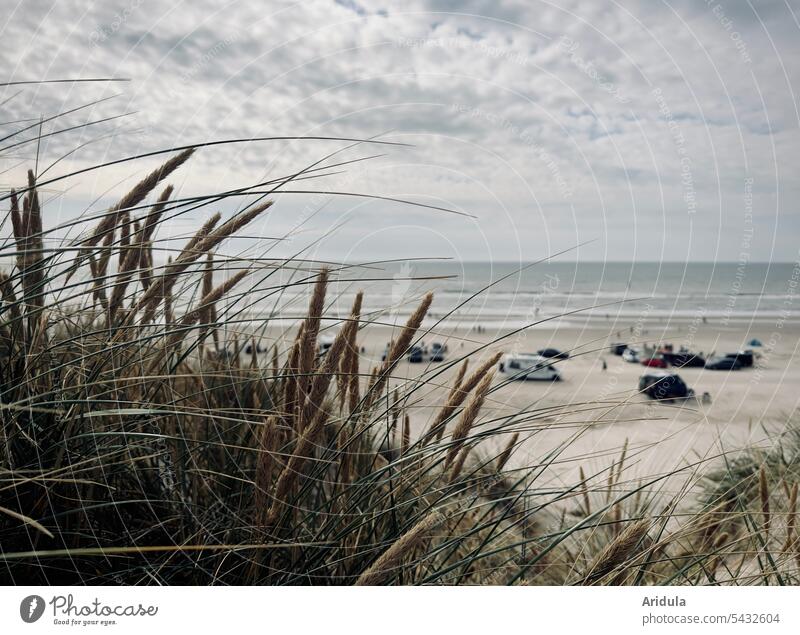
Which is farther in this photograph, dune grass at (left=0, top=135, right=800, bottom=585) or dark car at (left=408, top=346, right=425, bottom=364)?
dark car at (left=408, top=346, right=425, bottom=364)

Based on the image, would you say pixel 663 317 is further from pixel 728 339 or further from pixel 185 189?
pixel 185 189

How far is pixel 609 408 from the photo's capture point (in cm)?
121

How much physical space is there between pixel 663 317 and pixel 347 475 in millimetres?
29837

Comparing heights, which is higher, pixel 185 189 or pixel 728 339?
pixel 185 189

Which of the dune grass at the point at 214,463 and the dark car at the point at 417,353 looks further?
the dark car at the point at 417,353

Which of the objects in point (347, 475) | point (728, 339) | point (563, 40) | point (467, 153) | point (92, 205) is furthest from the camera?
point (728, 339)

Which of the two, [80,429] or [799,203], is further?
[799,203]

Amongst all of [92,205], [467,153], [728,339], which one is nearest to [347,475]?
[92,205]

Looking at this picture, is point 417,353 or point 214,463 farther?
point 417,353

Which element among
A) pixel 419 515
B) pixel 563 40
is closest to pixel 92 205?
pixel 419 515

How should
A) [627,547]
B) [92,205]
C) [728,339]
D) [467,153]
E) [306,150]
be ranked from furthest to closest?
[728,339] → [467,153] → [306,150] → [92,205] → [627,547]

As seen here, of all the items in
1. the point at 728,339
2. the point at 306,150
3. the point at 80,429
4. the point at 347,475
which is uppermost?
the point at 306,150

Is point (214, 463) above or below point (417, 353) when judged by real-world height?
below

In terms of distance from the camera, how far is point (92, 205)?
5.59ft
